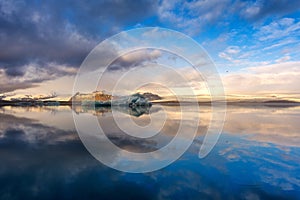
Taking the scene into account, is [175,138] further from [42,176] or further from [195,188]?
[42,176]

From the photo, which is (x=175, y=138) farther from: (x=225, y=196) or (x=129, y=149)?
(x=225, y=196)

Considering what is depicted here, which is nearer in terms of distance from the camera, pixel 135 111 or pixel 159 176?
pixel 159 176

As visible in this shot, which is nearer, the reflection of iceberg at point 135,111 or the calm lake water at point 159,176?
the calm lake water at point 159,176

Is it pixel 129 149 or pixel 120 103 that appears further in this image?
pixel 120 103

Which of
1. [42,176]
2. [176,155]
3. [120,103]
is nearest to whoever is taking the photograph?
[42,176]

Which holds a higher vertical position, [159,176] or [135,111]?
[135,111]

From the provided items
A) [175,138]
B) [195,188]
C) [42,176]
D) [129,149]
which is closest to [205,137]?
[175,138]

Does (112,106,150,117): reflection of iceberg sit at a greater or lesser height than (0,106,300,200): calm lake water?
greater

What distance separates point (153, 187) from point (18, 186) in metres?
3.26

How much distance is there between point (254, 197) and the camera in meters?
4.75

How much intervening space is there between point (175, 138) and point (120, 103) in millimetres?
56430

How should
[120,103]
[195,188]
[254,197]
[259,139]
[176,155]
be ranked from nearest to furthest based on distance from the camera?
[254,197] → [195,188] → [176,155] → [259,139] → [120,103]

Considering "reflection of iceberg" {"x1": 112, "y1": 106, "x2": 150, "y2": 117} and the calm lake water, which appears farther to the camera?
"reflection of iceberg" {"x1": 112, "y1": 106, "x2": 150, "y2": 117}

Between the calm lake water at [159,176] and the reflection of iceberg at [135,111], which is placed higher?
the reflection of iceberg at [135,111]
